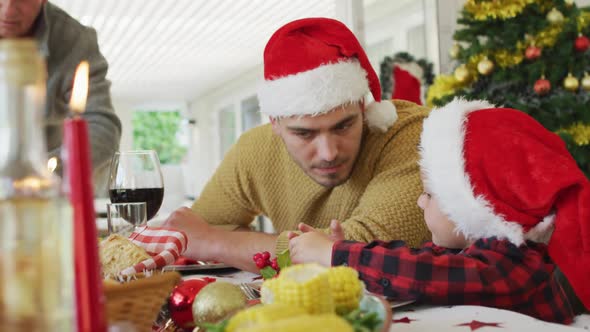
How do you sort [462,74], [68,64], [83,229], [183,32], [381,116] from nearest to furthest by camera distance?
[83,229] → [381,116] → [68,64] → [462,74] → [183,32]

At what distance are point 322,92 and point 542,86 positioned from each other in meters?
1.85

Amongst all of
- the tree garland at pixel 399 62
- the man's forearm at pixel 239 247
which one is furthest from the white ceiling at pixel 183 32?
the man's forearm at pixel 239 247

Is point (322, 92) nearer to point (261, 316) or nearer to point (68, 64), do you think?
point (68, 64)

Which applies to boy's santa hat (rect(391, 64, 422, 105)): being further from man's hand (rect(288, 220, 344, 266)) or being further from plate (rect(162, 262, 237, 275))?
man's hand (rect(288, 220, 344, 266))

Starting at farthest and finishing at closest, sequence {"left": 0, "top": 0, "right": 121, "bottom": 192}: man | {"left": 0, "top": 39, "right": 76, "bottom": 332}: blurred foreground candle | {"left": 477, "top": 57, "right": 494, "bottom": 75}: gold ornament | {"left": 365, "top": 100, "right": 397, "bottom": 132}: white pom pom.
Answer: {"left": 477, "top": 57, "right": 494, "bottom": 75}: gold ornament → {"left": 0, "top": 0, "right": 121, "bottom": 192}: man → {"left": 365, "top": 100, "right": 397, "bottom": 132}: white pom pom → {"left": 0, "top": 39, "right": 76, "bottom": 332}: blurred foreground candle

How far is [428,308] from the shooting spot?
0.85 m

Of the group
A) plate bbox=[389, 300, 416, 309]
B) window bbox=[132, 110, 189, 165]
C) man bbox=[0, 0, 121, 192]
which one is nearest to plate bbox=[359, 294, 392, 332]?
plate bbox=[389, 300, 416, 309]

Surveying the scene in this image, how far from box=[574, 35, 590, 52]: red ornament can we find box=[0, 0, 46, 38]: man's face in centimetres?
243

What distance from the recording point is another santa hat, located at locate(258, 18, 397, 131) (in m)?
1.52

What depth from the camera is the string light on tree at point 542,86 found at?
9.68 feet

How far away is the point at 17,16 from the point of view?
1700 millimetres

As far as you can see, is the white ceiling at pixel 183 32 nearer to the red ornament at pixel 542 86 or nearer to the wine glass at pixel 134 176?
the red ornament at pixel 542 86

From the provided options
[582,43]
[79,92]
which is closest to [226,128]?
[582,43]

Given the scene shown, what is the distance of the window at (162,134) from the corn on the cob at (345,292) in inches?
676
